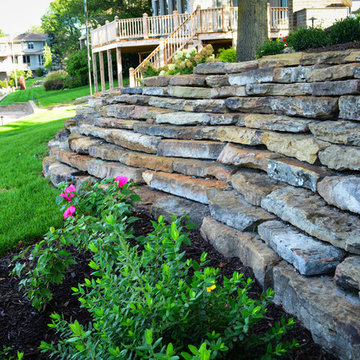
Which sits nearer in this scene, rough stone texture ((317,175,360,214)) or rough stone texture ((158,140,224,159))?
rough stone texture ((317,175,360,214))

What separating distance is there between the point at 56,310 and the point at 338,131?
95.5 inches

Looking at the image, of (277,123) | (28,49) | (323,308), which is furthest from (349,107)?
(28,49)

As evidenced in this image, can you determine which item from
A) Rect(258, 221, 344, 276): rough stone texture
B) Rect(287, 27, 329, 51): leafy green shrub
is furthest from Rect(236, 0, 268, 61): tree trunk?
Rect(258, 221, 344, 276): rough stone texture

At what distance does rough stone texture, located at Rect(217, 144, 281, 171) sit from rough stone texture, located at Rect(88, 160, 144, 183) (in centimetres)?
114

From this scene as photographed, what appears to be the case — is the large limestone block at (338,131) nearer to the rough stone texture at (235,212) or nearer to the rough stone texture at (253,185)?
the rough stone texture at (253,185)

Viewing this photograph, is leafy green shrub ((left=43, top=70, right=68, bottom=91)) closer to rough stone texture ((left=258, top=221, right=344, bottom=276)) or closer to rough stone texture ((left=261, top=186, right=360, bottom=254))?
rough stone texture ((left=261, top=186, right=360, bottom=254))

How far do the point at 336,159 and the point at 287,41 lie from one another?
5.85 meters

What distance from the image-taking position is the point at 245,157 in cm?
408

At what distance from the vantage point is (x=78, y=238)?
10.8 ft

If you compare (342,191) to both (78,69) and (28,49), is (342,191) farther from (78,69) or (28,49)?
(28,49)

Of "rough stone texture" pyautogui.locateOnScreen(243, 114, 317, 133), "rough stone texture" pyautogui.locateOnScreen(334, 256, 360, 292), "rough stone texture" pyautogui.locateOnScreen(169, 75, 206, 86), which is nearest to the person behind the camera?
"rough stone texture" pyautogui.locateOnScreen(334, 256, 360, 292)

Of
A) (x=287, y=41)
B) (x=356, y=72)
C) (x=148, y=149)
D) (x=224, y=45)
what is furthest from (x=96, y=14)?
(x=356, y=72)

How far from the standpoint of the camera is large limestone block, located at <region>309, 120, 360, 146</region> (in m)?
3.13

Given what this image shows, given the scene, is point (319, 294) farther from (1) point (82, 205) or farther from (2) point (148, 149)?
(2) point (148, 149)
